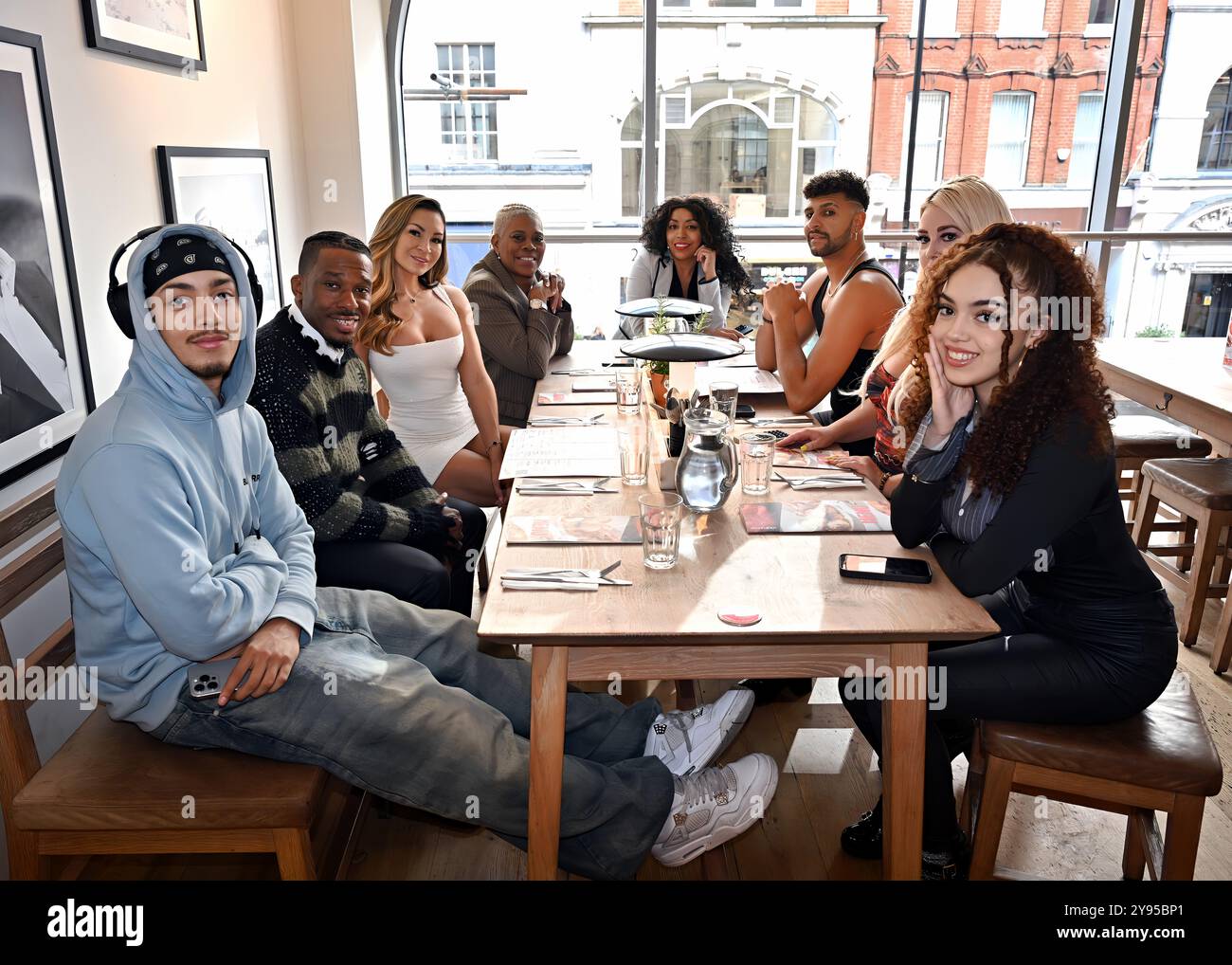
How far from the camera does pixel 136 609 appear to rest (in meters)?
1.47

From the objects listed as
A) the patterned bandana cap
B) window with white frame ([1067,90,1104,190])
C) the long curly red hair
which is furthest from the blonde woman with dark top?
window with white frame ([1067,90,1104,190])

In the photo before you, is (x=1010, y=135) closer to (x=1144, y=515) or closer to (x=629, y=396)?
(x=1144, y=515)

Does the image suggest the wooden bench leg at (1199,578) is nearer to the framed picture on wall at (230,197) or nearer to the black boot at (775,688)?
the black boot at (775,688)

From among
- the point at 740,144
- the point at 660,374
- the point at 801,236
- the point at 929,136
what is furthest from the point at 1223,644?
the point at 740,144

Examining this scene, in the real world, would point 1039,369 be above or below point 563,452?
above

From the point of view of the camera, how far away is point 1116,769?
149cm

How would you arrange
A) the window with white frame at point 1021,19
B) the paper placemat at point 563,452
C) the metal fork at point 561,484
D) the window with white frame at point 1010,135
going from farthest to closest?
1. the window with white frame at point 1010,135
2. the window with white frame at point 1021,19
3. the paper placemat at point 563,452
4. the metal fork at point 561,484

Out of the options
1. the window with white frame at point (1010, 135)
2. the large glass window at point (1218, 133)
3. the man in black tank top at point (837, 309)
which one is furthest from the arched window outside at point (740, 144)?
the man in black tank top at point (837, 309)

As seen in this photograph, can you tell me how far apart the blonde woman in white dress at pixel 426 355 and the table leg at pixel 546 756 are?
1.33 metres

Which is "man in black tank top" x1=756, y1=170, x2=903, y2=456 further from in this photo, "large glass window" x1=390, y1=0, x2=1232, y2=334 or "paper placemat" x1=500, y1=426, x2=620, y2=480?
"large glass window" x1=390, y1=0, x2=1232, y2=334

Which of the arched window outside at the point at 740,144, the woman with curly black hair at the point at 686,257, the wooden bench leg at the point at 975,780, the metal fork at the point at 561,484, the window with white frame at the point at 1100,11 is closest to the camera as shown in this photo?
the wooden bench leg at the point at 975,780

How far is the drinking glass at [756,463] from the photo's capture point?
1.95 m

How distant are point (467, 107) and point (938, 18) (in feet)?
9.03
